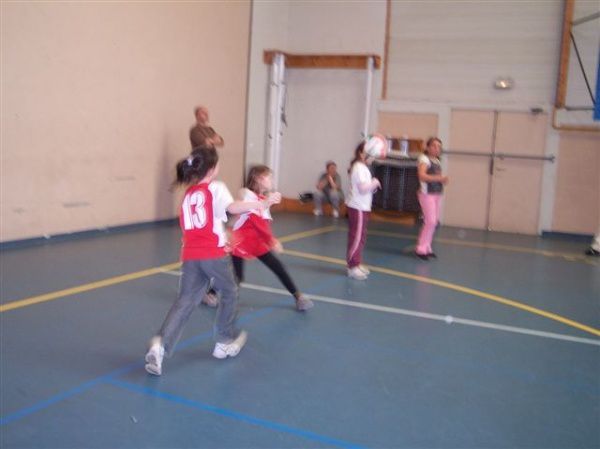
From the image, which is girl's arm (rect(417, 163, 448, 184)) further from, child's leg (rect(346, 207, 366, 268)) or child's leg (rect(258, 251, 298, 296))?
child's leg (rect(258, 251, 298, 296))

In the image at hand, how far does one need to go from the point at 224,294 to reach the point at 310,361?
78cm

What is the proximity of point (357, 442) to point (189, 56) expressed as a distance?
28.9ft

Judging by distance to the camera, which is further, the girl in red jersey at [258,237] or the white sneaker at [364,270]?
the white sneaker at [364,270]

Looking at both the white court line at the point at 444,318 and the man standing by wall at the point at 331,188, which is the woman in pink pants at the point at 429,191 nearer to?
the white court line at the point at 444,318

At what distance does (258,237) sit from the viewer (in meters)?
5.75

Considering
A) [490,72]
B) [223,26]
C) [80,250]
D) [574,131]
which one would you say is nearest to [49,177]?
[80,250]

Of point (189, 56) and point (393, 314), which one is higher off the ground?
point (189, 56)

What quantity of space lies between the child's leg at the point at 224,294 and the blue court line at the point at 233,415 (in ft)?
2.43

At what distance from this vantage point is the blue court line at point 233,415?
3.43m

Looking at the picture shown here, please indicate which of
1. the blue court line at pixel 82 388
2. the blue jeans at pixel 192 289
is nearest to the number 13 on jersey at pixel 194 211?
the blue jeans at pixel 192 289

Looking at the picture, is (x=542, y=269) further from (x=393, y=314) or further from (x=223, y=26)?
(x=223, y=26)

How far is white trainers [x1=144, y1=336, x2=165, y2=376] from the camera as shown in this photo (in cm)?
419

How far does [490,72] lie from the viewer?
12312 mm

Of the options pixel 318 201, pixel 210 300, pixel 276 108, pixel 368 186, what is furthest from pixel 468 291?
pixel 276 108
